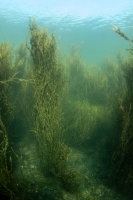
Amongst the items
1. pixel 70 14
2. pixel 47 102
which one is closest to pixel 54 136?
→ pixel 47 102

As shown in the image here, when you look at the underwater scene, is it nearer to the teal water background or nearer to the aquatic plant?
the aquatic plant

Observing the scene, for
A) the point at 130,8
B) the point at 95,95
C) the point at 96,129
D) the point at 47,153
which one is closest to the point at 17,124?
the point at 47,153

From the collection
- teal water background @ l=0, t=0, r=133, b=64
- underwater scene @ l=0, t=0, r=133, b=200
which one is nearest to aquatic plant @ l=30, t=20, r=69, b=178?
underwater scene @ l=0, t=0, r=133, b=200

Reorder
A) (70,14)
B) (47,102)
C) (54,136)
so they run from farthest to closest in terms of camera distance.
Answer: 1. (70,14)
2. (47,102)
3. (54,136)

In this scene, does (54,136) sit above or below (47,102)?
below

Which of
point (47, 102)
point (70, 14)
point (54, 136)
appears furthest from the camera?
point (70, 14)

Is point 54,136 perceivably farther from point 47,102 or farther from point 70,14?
point 70,14

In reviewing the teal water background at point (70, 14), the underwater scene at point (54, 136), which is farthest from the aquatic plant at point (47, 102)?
the teal water background at point (70, 14)

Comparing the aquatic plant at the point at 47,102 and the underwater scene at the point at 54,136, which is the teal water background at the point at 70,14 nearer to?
the underwater scene at the point at 54,136

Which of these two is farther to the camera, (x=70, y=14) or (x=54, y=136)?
(x=70, y=14)

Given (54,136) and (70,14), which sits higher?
(70,14)

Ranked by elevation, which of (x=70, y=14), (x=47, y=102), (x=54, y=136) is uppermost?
(x=70, y=14)

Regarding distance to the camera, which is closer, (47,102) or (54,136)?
(54,136)

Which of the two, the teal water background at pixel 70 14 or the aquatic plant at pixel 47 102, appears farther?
the teal water background at pixel 70 14
